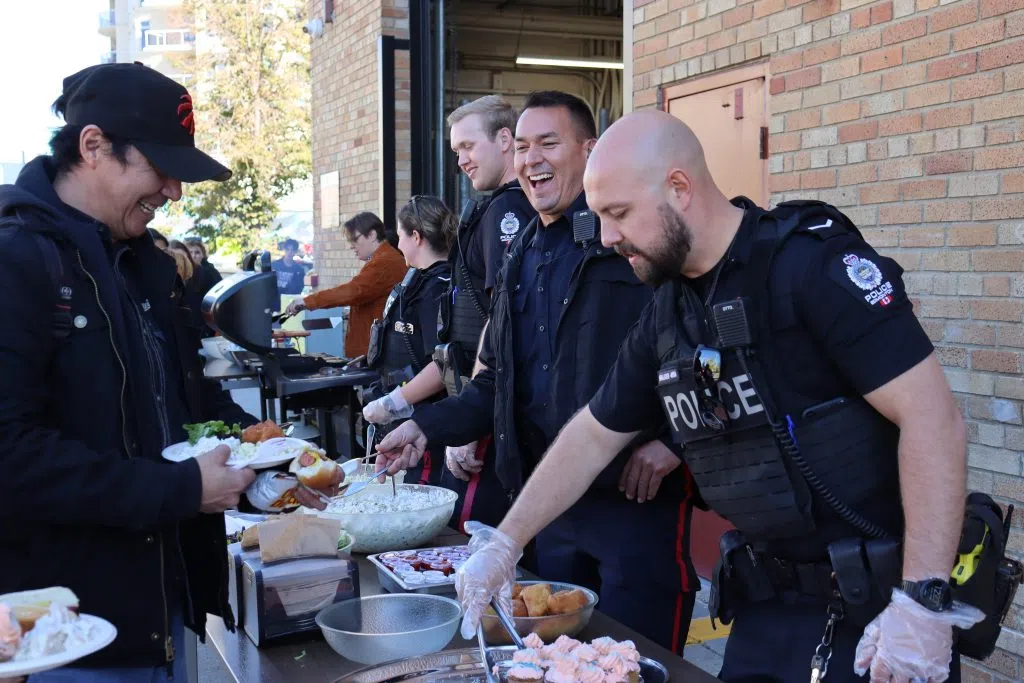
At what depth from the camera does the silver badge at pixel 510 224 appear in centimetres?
379

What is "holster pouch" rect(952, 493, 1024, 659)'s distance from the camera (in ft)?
6.51

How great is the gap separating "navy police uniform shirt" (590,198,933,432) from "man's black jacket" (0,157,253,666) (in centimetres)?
122

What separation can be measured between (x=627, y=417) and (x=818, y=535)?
1.75 ft

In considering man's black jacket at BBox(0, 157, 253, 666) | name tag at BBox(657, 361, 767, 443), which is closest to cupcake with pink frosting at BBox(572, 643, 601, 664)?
name tag at BBox(657, 361, 767, 443)

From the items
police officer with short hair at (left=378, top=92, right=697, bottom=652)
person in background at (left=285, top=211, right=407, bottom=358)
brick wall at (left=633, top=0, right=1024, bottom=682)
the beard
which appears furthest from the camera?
person in background at (left=285, top=211, right=407, bottom=358)

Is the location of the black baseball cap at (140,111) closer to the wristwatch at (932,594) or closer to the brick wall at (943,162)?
the wristwatch at (932,594)

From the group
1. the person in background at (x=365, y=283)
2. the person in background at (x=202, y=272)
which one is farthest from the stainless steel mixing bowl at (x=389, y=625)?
the person in background at (x=202, y=272)

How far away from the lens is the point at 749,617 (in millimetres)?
2217

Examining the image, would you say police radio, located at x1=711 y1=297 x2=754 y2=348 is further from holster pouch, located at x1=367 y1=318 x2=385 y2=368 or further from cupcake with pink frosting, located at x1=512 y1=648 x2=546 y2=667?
holster pouch, located at x1=367 y1=318 x2=385 y2=368

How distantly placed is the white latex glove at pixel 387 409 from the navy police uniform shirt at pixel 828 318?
7.37 feet

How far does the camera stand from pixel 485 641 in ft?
7.13

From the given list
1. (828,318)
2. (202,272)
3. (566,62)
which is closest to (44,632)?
(828,318)

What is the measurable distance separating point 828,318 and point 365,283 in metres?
5.62

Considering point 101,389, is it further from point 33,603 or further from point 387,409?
point 387,409
